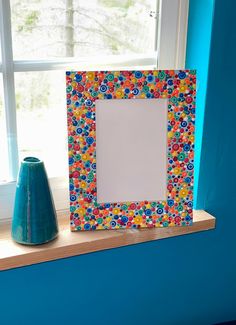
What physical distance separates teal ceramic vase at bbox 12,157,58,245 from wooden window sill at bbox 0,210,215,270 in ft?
0.09

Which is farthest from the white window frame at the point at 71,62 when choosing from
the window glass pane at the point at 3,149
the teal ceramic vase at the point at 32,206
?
the teal ceramic vase at the point at 32,206

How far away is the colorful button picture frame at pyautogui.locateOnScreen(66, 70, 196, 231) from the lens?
1.09 meters

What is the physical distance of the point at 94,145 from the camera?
3.65 feet

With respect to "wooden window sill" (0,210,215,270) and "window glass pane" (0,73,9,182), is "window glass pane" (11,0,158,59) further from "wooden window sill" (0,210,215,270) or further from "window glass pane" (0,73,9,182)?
"wooden window sill" (0,210,215,270)

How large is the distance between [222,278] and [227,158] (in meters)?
0.39

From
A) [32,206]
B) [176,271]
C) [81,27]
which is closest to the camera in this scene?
[32,206]

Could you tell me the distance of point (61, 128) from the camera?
1233 millimetres

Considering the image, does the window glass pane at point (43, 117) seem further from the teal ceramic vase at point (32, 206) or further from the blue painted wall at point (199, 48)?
the blue painted wall at point (199, 48)

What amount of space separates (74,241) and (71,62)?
0.46 m

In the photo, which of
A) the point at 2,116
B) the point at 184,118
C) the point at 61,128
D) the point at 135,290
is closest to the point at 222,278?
the point at 135,290

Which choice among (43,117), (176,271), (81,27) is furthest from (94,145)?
(176,271)

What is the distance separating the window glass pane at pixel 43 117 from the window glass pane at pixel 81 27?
0.06 metres

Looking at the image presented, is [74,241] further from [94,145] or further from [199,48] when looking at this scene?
[199,48]

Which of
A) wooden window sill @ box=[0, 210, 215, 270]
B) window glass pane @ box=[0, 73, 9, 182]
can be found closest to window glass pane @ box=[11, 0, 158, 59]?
window glass pane @ box=[0, 73, 9, 182]
